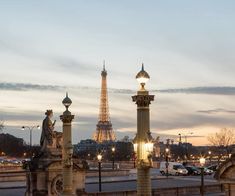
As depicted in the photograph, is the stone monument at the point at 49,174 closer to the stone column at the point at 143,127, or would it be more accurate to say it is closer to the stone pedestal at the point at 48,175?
the stone pedestal at the point at 48,175

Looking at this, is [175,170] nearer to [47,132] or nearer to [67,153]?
[47,132]

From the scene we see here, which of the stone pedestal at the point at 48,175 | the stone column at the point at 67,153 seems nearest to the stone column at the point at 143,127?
the stone column at the point at 67,153

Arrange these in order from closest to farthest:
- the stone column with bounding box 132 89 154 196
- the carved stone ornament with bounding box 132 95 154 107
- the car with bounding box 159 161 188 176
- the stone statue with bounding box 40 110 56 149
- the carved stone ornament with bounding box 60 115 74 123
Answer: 1. the stone column with bounding box 132 89 154 196
2. the carved stone ornament with bounding box 132 95 154 107
3. the carved stone ornament with bounding box 60 115 74 123
4. the stone statue with bounding box 40 110 56 149
5. the car with bounding box 159 161 188 176

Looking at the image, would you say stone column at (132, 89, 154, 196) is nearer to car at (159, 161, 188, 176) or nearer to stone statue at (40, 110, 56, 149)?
stone statue at (40, 110, 56, 149)

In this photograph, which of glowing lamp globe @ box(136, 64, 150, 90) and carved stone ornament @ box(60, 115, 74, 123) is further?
carved stone ornament @ box(60, 115, 74, 123)

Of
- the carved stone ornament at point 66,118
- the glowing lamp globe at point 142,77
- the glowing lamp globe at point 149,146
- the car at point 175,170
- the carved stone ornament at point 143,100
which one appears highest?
the glowing lamp globe at point 142,77

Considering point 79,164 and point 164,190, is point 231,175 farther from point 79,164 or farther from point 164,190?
point 164,190

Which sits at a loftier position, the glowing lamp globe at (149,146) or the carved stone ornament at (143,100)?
the carved stone ornament at (143,100)

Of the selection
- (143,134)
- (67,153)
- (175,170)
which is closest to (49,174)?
(67,153)

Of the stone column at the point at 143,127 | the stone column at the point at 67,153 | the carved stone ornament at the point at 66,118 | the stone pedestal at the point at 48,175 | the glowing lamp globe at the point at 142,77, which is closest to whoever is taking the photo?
the stone column at the point at 143,127

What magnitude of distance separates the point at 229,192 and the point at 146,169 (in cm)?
464

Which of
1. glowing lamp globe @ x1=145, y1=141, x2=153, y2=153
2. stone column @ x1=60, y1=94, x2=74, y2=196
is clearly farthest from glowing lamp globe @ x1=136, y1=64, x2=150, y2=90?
stone column @ x1=60, y1=94, x2=74, y2=196

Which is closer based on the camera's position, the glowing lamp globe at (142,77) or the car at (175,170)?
the glowing lamp globe at (142,77)

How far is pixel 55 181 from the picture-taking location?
32281 millimetres
